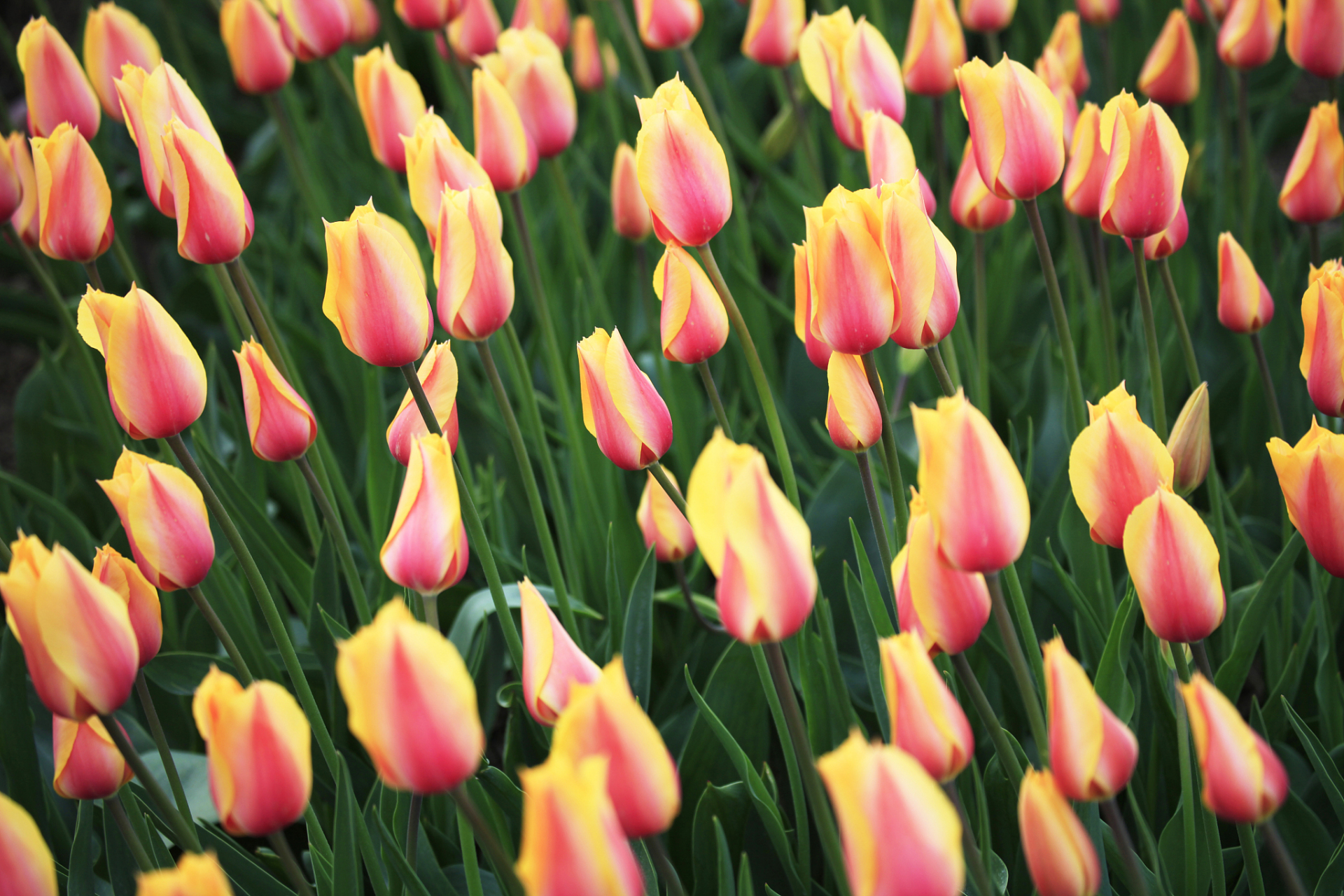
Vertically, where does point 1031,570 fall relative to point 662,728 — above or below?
above

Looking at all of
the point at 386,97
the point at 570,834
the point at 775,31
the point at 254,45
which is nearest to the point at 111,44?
the point at 254,45

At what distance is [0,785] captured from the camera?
110cm

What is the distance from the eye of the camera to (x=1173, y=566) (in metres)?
0.59

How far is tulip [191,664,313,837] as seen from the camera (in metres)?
0.54

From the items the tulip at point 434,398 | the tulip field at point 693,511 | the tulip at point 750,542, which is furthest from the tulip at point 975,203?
the tulip at point 750,542

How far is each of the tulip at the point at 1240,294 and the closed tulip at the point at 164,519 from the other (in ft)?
3.05

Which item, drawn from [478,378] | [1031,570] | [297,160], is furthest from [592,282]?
[1031,570]

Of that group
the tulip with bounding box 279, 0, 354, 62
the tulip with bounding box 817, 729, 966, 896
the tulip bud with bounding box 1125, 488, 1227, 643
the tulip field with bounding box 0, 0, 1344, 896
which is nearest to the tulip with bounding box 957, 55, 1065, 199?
the tulip field with bounding box 0, 0, 1344, 896

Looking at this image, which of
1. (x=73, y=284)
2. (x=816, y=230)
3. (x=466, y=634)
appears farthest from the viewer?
(x=73, y=284)

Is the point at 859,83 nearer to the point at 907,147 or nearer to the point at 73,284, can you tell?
the point at 907,147

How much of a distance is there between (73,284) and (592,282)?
47.1 inches

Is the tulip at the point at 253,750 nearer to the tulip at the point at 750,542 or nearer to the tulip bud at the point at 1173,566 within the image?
the tulip at the point at 750,542

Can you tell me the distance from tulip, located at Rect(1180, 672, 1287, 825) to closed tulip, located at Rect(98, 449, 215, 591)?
635 millimetres

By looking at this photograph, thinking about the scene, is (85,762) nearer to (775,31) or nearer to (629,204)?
(629,204)
